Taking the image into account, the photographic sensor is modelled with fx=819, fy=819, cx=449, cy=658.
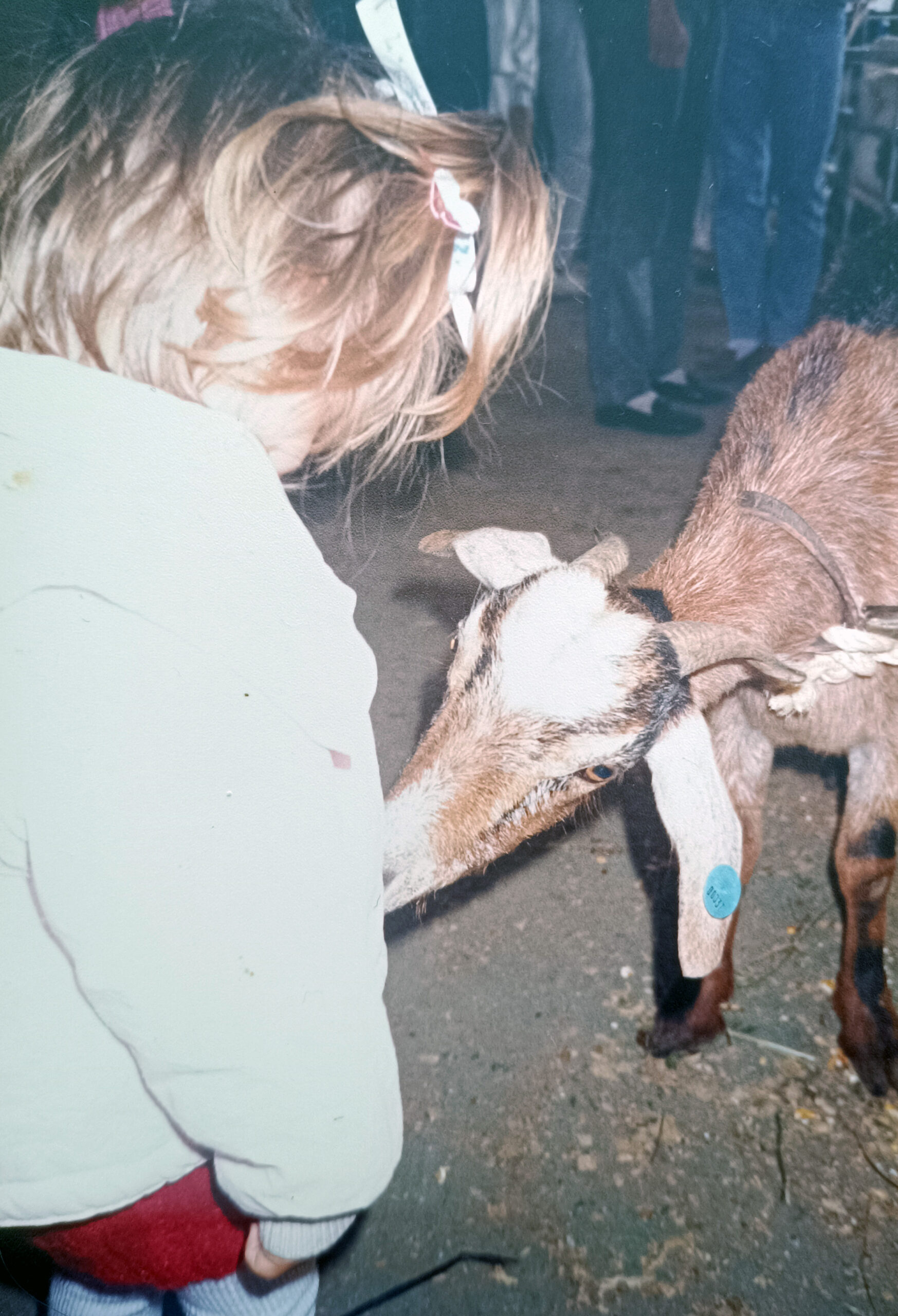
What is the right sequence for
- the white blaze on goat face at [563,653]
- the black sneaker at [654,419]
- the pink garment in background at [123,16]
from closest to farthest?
1. the pink garment in background at [123,16]
2. the white blaze on goat face at [563,653]
3. the black sneaker at [654,419]

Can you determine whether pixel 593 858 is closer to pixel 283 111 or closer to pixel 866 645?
pixel 866 645

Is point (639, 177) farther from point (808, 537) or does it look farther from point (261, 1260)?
point (261, 1260)

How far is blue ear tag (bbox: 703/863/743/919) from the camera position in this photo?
1.25 m

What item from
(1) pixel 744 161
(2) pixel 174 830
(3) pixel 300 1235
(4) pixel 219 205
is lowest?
(3) pixel 300 1235

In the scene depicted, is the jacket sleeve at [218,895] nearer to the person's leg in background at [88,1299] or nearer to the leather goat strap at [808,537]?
the person's leg in background at [88,1299]

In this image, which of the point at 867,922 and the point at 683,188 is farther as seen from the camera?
the point at 867,922

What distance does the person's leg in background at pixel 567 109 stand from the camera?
1.09 meters

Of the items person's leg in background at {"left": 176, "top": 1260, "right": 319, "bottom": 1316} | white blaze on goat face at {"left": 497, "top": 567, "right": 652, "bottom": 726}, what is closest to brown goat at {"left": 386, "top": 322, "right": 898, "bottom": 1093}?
white blaze on goat face at {"left": 497, "top": 567, "right": 652, "bottom": 726}

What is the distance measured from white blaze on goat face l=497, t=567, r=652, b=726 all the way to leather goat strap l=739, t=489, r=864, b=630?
468 millimetres

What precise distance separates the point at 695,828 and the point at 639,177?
95 cm

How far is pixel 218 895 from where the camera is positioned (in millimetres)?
904

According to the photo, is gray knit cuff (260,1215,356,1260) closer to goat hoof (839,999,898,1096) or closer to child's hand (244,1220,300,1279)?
child's hand (244,1220,300,1279)

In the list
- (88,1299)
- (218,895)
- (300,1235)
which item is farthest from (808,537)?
(88,1299)

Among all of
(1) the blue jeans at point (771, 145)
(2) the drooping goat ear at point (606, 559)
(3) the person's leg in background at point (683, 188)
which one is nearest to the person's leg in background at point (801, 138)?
(1) the blue jeans at point (771, 145)
